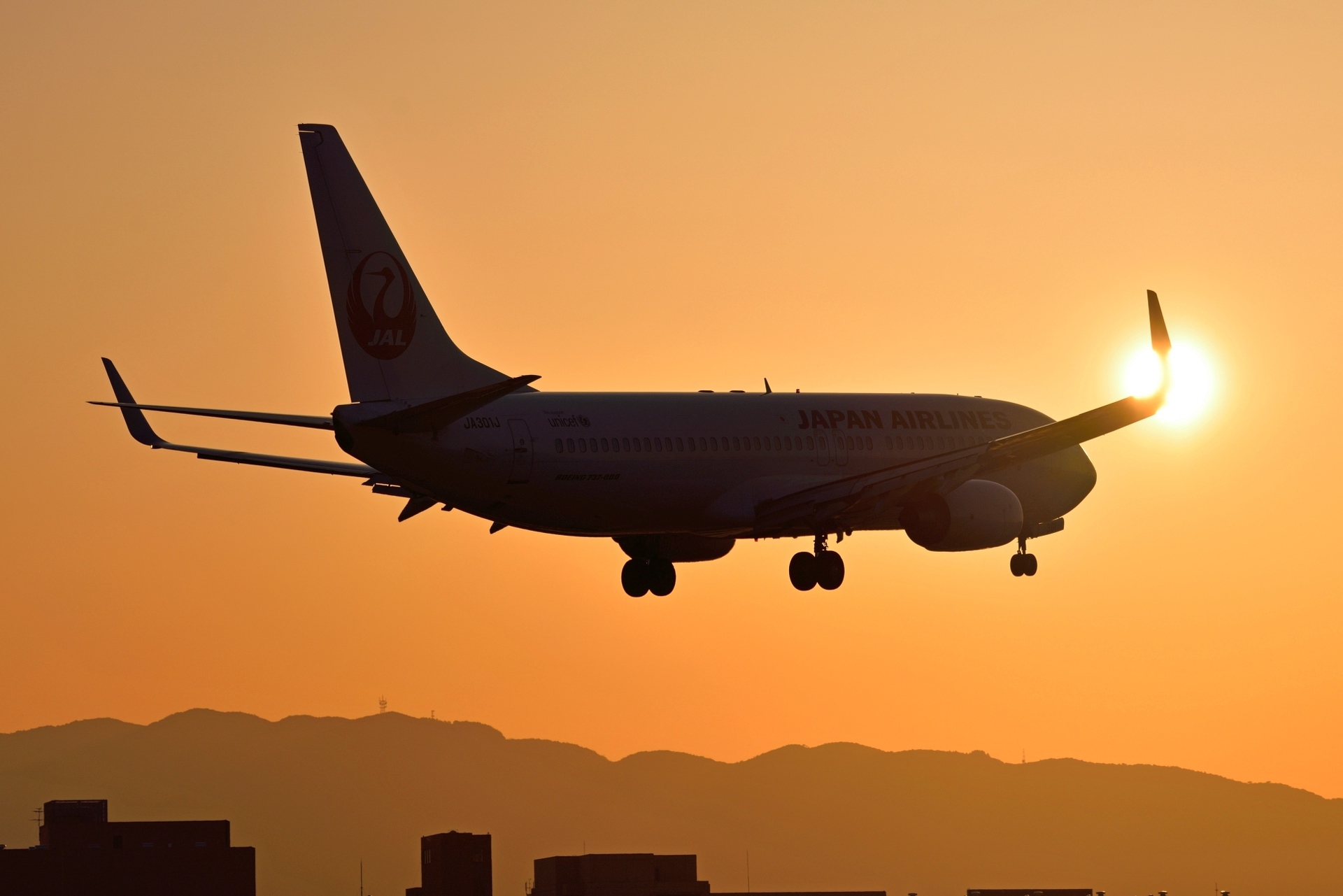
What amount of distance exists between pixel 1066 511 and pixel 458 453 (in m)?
25.3

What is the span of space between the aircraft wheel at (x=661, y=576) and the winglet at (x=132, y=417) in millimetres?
15884

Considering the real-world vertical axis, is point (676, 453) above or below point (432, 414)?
above

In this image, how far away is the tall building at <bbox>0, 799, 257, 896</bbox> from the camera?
189000 mm

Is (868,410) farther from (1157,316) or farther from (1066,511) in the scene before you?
(1157,316)

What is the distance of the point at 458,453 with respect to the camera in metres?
56.3

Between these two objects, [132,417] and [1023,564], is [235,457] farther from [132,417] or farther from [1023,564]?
[1023,564]

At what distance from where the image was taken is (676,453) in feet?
205

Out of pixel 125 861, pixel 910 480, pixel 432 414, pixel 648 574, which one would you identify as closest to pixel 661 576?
pixel 648 574

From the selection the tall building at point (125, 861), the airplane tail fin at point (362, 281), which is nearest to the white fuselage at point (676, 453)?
the airplane tail fin at point (362, 281)

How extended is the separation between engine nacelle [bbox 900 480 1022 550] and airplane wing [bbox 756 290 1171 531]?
1.35 feet

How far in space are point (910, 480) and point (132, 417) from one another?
22960mm

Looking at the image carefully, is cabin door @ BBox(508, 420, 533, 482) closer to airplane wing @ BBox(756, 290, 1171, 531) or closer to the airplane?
the airplane


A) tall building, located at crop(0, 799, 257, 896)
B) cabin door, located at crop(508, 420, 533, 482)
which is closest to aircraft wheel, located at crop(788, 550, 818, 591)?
cabin door, located at crop(508, 420, 533, 482)

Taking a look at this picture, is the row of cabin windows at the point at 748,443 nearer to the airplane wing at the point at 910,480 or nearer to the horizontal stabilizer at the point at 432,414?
the airplane wing at the point at 910,480
